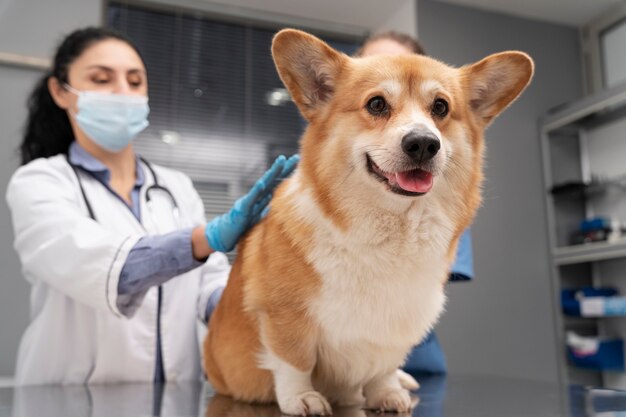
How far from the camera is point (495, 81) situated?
41.2 inches

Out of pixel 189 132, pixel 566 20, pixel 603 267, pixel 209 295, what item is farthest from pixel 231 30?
pixel 603 267

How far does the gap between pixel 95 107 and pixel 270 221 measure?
1033 mm

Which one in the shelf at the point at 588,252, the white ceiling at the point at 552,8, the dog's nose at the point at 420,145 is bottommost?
the shelf at the point at 588,252

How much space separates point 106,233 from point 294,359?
0.62 meters

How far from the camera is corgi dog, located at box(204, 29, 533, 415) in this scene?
0.87 meters

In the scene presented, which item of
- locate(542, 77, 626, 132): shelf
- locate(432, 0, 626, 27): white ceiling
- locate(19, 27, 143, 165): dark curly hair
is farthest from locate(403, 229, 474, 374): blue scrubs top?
locate(432, 0, 626, 27): white ceiling

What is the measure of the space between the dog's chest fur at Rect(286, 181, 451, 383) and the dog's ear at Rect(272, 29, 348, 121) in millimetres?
226

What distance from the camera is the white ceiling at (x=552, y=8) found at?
→ 361cm

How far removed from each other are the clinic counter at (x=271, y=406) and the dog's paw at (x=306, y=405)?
3cm

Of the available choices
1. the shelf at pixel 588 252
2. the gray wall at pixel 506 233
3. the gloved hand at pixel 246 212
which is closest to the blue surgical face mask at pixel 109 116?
the gloved hand at pixel 246 212

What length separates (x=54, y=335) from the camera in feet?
5.12

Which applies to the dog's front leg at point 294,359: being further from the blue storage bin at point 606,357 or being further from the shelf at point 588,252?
the blue storage bin at point 606,357

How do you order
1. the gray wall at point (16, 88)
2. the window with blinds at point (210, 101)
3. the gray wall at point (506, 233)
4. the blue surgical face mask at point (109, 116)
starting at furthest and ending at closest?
the window with blinds at point (210, 101) → the gray wall at point (506, 233) → the gray wall at point (16, 88) → the blue surgical face mask at point (109, 116)

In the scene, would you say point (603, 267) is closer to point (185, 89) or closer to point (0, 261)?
point (185, 89)
